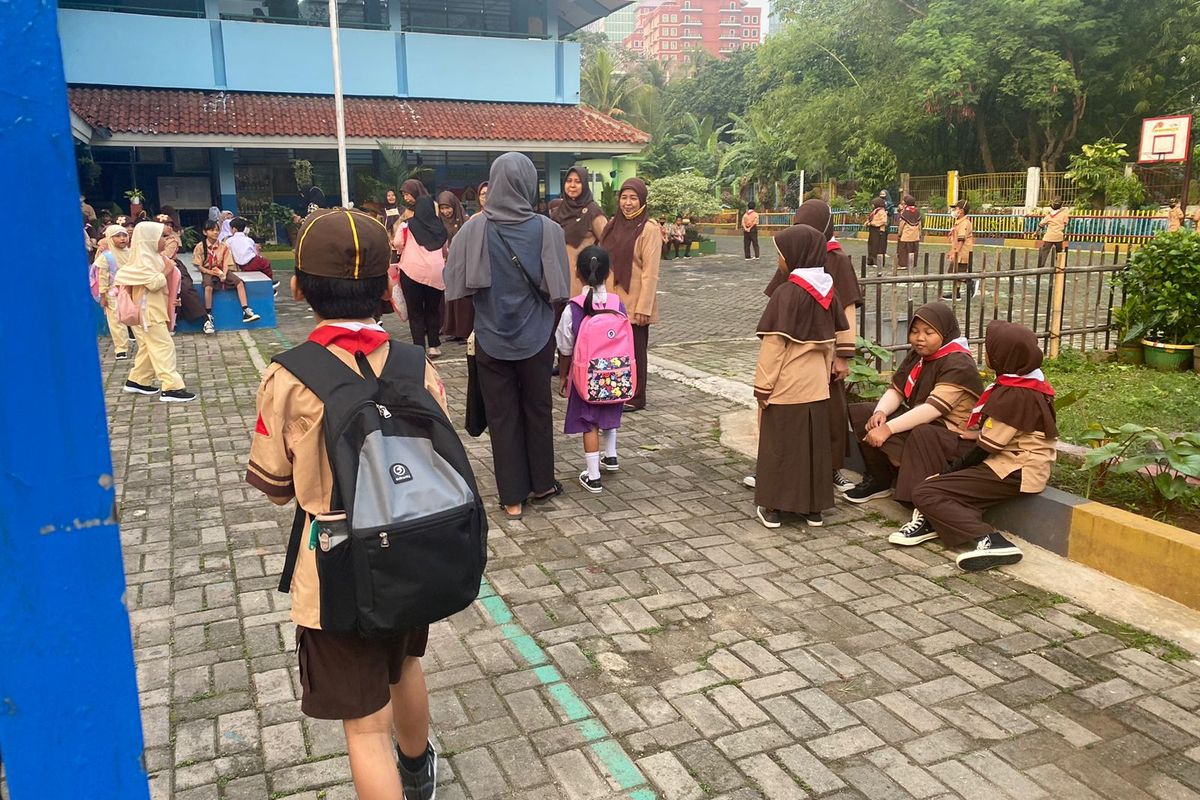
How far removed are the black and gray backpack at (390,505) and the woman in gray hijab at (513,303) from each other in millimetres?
2628

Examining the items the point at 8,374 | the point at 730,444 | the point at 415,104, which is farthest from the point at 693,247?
the point at 8,374

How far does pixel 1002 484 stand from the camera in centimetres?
430

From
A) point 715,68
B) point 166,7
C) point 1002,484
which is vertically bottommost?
point 1002,484

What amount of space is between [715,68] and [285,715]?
201 feet

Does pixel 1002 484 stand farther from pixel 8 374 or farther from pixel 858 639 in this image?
pixel 8 374

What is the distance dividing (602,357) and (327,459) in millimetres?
3098

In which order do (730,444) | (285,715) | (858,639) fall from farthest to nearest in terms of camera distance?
(730,444) < (858,639) < (285,715)

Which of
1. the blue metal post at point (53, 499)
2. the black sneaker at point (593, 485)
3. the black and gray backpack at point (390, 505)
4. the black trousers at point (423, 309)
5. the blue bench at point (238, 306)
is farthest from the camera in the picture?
the blue bench at point (238, 306)

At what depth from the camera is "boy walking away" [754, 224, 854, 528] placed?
4.53 metres

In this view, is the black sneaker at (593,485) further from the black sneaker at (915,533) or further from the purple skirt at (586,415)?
the black sneaker at (915,533)

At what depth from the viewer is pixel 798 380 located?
4.59 m

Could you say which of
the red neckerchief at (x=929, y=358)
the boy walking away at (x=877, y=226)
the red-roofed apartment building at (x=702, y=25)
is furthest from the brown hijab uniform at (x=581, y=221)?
the red-roofed apartment building at (x=702, y=25)

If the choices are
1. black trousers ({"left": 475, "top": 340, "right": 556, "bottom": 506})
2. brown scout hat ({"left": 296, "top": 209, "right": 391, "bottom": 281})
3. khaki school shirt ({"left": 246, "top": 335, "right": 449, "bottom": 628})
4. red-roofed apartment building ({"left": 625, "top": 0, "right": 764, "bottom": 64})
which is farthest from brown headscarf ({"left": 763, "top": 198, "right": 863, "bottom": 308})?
red-roofed apartment building ({"left": 625, "top": 0, "right": 764, "bottom": 64})

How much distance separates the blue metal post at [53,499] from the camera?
1.17m
